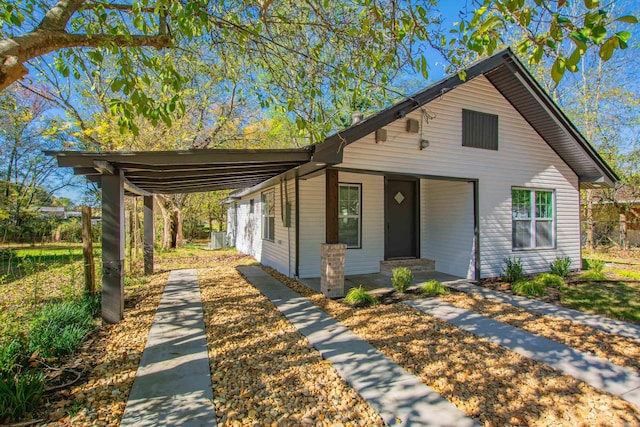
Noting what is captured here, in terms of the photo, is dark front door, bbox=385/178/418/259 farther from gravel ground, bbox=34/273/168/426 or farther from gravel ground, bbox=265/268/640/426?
gravel ground, bbox=34/273/168/426

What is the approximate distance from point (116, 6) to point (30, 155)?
54.6 feet

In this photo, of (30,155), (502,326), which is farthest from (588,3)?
(30,155)

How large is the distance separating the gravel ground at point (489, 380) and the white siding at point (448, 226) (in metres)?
3.84

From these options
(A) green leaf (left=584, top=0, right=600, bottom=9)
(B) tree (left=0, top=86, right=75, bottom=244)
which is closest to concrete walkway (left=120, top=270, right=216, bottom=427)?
(A) green leaf (left=584, top=0, right=600, bottom=9)

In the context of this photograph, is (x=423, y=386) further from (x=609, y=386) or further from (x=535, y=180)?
(x=535, y=180)

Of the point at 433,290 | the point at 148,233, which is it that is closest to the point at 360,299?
the point at 433,290

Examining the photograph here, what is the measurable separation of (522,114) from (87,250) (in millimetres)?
10198

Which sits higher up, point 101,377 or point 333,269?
point 333,269

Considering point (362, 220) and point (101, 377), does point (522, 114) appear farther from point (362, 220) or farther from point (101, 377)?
point (101, 377)

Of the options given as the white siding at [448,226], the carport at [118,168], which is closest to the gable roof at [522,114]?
the carport at [118,168]

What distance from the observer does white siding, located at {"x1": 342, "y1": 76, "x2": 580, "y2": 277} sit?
714 cm

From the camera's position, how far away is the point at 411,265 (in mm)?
8914

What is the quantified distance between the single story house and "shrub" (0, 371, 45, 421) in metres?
5.21

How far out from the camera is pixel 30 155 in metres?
15.9
